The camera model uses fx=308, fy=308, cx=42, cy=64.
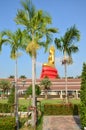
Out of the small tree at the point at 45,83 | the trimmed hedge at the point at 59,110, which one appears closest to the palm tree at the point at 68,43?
the trimmed hedge at the point at 59,110

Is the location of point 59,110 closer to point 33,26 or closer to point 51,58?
point 33,26

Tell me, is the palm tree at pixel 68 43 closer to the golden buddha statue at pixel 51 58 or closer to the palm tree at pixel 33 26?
→ the palm tree at pixel 33 26

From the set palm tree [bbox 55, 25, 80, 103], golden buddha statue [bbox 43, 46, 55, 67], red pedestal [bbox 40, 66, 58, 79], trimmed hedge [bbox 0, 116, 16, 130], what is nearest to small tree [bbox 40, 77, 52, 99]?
golden buddha statue [bbox 43, 46, 55, 67]

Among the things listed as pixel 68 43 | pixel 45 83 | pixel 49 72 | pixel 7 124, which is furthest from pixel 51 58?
pixel 7 124

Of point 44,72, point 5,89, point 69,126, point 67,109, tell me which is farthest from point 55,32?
point 44,72

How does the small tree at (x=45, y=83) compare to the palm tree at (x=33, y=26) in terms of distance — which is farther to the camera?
the small tree at (x=45, y=83)

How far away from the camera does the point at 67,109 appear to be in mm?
34281

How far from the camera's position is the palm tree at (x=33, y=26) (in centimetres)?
2575

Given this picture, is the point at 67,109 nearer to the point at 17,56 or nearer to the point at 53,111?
the point at 53,111

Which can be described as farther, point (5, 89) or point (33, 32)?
A: point (5, 89)

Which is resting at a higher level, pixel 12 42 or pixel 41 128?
pixel 12 42

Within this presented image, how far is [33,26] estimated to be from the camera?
26266 mm

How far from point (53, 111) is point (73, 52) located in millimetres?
8820

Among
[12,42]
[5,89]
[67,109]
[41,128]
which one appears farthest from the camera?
[5,89]
